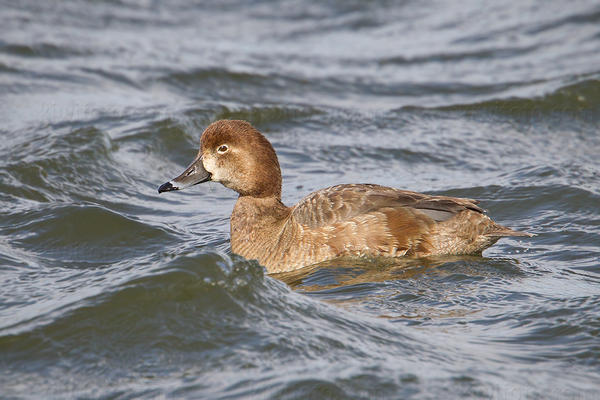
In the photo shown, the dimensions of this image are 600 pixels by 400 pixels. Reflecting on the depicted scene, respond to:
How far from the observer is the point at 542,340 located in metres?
5.10

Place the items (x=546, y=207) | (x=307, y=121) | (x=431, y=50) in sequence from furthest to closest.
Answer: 1. (x=431, y=50)
2. (x=307, y=121)
3. (x=546, y=207)

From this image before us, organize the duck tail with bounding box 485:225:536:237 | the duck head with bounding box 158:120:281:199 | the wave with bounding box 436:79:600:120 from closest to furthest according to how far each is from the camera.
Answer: the duck tail with bounding box 485:225:536:237 → the duck head with bounding box 158:120:281:199 → the wave with bounding box 436:79:600:120

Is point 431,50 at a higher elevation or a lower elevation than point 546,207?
higher

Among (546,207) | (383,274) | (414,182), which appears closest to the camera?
(383,274)

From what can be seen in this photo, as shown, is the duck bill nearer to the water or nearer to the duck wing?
the water

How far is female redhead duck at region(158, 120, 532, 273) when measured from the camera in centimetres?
660

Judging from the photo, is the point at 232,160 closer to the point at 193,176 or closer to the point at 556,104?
the point at 193,176

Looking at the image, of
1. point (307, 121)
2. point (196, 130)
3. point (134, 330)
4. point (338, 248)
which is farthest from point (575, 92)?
point (134, 330)

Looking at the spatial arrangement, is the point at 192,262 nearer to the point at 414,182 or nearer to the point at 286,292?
the point at 286,292

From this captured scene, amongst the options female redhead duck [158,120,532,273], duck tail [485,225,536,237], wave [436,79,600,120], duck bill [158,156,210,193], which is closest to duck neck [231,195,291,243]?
female redhead duck [158,120,532,273]

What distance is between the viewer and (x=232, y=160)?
6828 mm

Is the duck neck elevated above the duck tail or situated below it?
above

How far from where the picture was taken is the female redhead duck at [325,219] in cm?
660

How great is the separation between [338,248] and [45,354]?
8.48 feet
